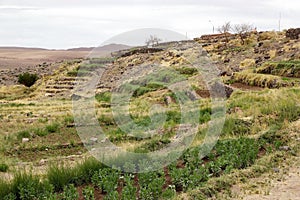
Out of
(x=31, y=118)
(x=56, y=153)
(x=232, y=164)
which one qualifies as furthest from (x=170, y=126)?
(x=31, y=118)

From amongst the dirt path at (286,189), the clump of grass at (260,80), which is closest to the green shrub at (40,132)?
the dirt path at (286,189)

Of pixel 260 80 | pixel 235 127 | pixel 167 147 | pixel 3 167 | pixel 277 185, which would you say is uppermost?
pixel 260 80

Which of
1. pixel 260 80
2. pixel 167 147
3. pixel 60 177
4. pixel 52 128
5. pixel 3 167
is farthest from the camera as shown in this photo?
pixel 260 80

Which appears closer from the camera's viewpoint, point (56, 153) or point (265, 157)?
point (265, 157)

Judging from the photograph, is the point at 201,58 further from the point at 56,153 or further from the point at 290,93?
the point at 56,153

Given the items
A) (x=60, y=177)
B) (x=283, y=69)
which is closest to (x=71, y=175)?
(x=60, y=177)

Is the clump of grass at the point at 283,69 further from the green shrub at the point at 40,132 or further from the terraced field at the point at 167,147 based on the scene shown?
the green shrub at the point at 40,132

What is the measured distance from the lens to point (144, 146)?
1062 centimetres

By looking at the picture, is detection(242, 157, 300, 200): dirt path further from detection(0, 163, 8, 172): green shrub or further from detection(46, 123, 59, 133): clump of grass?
detection(46, 123, 59, 133): clump of grass

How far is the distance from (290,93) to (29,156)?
9.84m

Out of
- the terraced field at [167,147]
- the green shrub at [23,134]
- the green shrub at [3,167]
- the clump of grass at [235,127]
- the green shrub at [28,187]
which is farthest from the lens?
the green shrub at [23,134]

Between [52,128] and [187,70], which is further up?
[187,70]

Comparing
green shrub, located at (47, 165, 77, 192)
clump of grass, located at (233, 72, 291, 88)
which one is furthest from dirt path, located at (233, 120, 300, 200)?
clump of grass, located at (233, 72, 291, 88)

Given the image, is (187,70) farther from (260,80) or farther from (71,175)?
(71,175)
